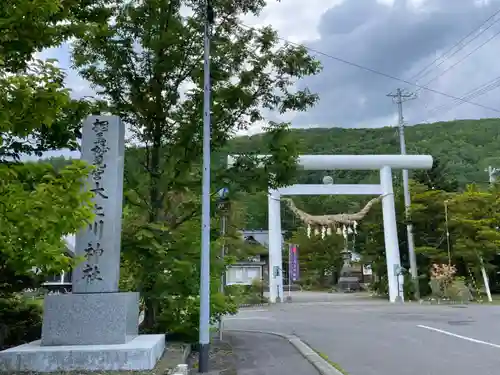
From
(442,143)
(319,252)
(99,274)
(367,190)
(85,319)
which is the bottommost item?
(85,319)

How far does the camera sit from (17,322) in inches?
368

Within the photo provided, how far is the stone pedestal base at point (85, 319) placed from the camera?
6.46 m

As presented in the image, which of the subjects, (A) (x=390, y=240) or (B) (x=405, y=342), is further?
(A) (x=390, y=240)

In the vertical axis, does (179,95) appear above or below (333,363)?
above

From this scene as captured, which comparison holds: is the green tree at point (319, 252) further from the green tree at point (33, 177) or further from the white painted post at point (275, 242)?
the green tree at point (33, 177)

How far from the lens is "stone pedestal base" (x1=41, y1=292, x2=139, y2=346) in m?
6.46

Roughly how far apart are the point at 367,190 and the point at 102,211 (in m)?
21.6

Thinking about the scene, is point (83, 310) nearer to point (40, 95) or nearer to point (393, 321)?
point (40, 95)

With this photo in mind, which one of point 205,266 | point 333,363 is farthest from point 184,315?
point 333,363

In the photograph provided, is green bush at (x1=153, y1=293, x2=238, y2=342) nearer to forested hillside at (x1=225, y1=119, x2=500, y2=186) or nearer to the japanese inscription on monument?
the japanese inscription on monument

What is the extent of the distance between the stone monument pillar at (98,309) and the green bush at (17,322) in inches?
101

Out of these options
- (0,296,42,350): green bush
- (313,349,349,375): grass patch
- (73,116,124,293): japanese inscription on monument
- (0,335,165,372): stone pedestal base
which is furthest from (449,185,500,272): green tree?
(0,335,165,372): stone pedestal base

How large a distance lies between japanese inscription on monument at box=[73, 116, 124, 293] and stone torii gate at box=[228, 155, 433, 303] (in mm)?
17962

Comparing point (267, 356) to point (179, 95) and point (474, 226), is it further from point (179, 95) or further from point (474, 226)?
point (474, 226)
